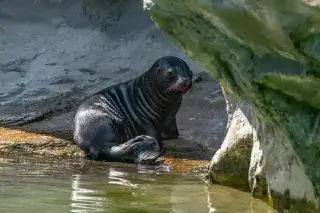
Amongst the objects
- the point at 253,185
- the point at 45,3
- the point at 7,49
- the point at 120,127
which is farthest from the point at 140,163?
the point at 45,3

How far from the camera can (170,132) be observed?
27.7 feet

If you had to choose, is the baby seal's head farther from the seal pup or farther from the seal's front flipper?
the seal's front flipper

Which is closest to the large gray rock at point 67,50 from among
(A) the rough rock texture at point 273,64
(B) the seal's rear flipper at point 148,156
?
(B) the seal's rear flipper at point 148,156

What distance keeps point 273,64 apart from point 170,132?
4989mm

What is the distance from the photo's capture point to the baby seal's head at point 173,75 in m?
8.66

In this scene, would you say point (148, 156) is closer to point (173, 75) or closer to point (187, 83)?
point (187, 83)

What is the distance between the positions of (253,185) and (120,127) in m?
3.73

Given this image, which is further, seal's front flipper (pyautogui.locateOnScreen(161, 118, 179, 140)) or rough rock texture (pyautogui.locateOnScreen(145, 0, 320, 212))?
seal's front flipper (pyautogui.locateOnScreen(161, 118, 179, 140))

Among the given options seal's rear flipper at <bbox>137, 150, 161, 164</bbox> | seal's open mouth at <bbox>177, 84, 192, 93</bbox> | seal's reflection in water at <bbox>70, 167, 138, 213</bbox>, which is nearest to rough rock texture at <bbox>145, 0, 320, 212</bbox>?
seal's reflection in water at <bbox>70, 167, 138, 213</bbox>

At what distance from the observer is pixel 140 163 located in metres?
7.35

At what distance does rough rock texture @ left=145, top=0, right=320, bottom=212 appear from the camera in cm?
316

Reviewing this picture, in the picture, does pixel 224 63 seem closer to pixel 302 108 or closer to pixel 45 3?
pixel 302 108

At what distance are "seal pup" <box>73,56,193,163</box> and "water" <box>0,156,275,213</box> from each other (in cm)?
94

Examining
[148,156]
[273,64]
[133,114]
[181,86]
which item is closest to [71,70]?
[133,114]
